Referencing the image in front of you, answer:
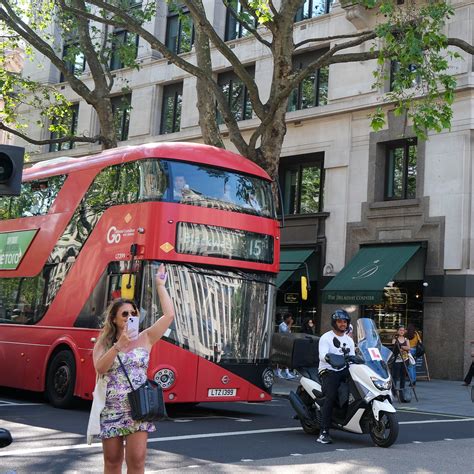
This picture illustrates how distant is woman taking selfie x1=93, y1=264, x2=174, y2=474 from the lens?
207 inches

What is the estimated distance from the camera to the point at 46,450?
8.82 m

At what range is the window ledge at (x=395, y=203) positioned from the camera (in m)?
24.3

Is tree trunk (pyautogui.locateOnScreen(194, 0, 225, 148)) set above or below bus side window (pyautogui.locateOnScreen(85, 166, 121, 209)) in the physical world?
above

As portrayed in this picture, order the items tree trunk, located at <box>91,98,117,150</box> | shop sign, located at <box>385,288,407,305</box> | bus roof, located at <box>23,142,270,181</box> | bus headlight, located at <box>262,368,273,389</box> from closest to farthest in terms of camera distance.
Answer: bus roof, located at <box>23,142,270,181</box> < bus headlight, located at <box>262,368,273,389</box> < tree trunk, located at <box>91,98,117,150</box> < shop sign, located at <box>385,288,407,305</box>

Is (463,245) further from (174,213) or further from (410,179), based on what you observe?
(174,213)

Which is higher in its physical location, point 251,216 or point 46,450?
point 251,216

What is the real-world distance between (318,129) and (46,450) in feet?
66.2

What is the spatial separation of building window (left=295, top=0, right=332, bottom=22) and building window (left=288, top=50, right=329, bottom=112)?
63.7 inches

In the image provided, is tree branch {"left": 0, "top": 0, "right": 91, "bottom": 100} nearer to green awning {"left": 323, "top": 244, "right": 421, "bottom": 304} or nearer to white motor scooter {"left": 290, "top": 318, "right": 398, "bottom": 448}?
green awning {"left": 323, "top": 244, "right": 421, "bottom": 304}

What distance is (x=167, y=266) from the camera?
39.5ft

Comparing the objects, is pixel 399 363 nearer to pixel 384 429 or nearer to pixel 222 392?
pixel 222 392

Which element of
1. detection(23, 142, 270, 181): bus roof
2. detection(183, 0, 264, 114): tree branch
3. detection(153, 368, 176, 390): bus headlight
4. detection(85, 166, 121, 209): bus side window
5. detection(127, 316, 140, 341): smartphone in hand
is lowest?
detection(153, 368, 176, 390): bus headlight

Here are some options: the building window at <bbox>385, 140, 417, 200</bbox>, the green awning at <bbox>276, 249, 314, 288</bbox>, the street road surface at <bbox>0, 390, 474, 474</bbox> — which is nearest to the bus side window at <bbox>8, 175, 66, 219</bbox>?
the street road surface at <bbox>0, 390, 474, 474</bbox>

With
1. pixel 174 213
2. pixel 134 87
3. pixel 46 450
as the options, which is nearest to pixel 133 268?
pixel 174 213
